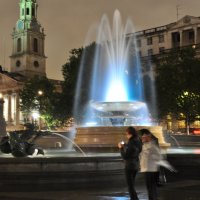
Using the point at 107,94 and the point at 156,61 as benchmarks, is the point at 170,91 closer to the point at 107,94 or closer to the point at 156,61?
the point at 156,61

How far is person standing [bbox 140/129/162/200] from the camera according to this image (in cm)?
914

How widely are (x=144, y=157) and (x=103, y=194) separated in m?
2.33

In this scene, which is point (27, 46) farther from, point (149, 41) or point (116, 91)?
point (116, 91)

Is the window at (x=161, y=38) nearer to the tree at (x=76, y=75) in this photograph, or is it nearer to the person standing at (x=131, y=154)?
the tree at (x=76, y=75)

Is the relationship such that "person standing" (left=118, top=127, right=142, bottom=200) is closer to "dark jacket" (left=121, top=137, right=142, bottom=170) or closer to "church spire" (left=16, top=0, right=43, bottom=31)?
"dark jacket" (left=121, top=137, right=142, bottom=170)

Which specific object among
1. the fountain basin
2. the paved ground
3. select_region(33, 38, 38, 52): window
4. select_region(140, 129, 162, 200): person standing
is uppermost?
select_region(33, 38, 38, 52): window

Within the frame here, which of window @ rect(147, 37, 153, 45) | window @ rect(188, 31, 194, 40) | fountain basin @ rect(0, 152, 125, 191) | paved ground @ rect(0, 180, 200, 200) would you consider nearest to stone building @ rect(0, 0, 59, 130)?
window @ rect(147, 37, 153, 45)

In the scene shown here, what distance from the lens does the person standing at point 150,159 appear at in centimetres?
914

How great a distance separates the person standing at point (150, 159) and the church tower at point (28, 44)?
119 m

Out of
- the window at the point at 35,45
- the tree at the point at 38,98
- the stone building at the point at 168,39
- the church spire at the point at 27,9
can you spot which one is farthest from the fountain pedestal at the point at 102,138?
the church spire at the point at 27,9

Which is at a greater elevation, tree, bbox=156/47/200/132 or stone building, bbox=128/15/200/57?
stone building, bbox=128/15/200/57

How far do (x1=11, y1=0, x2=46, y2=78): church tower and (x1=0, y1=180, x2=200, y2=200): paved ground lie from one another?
→ 382 ft

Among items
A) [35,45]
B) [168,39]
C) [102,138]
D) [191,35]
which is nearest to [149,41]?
[168,39]

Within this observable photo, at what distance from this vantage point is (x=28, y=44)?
127 m
